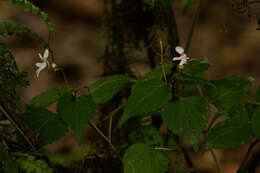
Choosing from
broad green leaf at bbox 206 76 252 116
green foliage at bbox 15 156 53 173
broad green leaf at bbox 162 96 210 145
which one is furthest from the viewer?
broad green leaf at bbox 206 76 252 116

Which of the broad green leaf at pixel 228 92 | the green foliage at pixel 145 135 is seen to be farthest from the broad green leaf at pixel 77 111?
the broad green leaf at pixel 228 92

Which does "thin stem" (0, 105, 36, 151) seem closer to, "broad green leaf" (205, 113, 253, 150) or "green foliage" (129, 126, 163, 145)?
"green foliage" (129, 126, 163, 145)

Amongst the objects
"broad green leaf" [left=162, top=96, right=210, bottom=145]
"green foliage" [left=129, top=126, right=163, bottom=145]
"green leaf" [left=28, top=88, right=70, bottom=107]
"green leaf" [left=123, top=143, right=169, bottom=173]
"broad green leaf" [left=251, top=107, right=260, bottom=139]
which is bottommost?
Result: "green foliage" [left=129, top=126, right=163, bottom=145]

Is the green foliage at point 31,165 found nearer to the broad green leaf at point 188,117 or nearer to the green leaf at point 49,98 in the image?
the green leaf at point 49,98

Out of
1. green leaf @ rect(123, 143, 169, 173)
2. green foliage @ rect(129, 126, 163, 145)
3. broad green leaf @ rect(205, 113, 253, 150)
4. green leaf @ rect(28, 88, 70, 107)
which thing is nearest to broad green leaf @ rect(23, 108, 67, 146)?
green leaf @ rect(28, 88, 70, 107)

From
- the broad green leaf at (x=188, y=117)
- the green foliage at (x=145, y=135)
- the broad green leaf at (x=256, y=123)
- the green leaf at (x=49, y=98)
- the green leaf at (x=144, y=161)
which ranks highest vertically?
the green leaf at (x=49, y=98)

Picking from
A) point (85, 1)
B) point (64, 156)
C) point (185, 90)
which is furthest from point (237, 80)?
point (85, 1)
